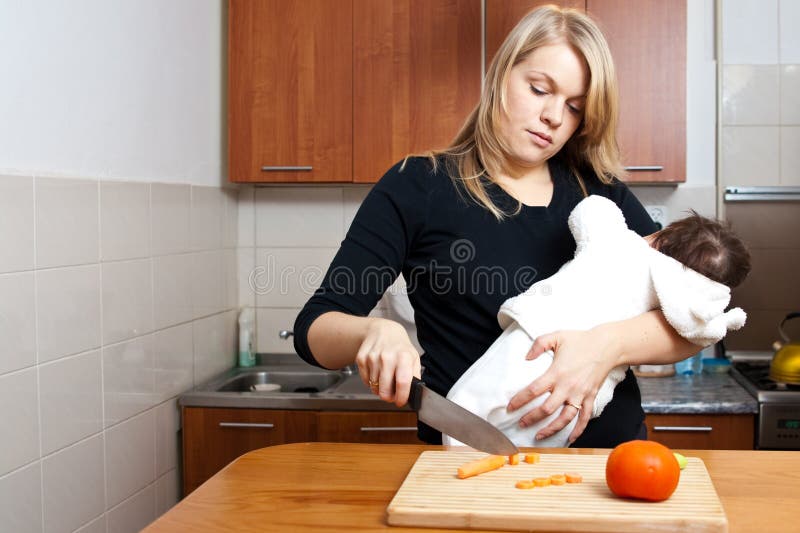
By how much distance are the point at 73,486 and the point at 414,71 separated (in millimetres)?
1508

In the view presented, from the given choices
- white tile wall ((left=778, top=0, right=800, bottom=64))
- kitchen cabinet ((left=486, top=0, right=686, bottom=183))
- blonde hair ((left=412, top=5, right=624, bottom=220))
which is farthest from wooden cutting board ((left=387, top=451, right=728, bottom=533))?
white tile wall ((left=778, top=0, right=800, bottom=64))

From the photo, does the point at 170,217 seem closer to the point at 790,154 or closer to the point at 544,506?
the point at 544,506

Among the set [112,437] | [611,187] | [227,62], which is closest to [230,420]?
[112,437]

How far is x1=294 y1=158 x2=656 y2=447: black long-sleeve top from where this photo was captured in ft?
4.45

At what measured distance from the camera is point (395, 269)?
136 cm

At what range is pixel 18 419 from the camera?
1.64 metres

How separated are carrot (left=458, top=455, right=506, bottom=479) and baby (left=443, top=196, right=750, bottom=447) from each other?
0.22m

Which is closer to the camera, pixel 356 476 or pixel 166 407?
pixel 356 476

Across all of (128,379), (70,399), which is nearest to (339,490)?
(70,399)

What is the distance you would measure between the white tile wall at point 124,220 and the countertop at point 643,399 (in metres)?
0.49

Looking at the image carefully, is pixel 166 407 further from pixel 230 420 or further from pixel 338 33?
pixel 338 33

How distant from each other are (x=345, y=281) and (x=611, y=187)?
1.77 feet

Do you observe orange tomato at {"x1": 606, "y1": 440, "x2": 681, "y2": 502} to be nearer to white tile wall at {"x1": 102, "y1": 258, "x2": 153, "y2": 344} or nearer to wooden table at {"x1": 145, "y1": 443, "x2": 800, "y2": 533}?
wooden table at {"x1": 145, "y1": 443, "x2": 800, "y2": 533}

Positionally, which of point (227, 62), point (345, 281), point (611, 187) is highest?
point (227, 62)
